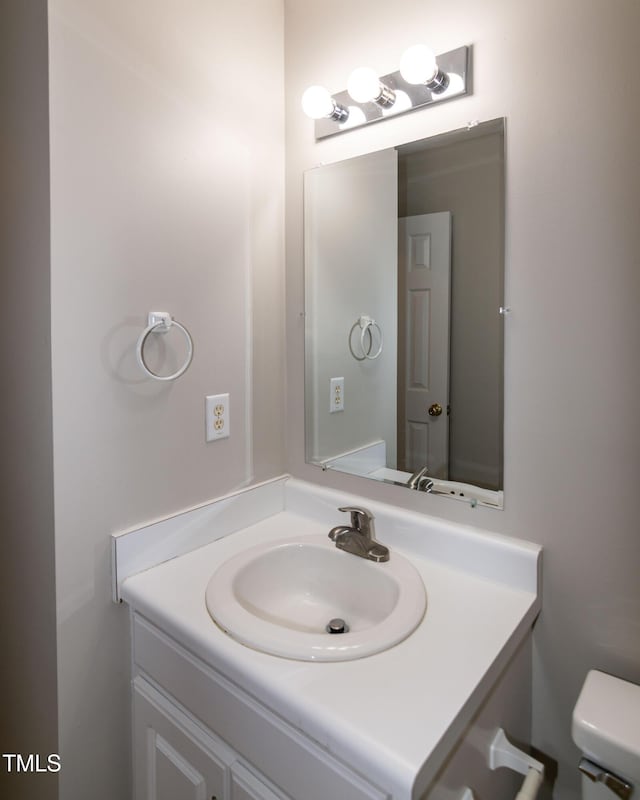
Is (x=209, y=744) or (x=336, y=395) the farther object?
(x=336, y=395)

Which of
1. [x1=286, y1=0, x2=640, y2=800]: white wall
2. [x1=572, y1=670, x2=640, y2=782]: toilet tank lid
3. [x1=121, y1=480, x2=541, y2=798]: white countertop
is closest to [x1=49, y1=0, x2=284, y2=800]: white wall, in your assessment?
[x1=121, y1=480, x2=541, y2=798]: white countertop

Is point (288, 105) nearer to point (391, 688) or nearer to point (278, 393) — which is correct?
point (278, 393)

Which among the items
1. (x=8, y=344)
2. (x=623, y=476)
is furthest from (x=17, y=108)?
(x=623, y=476)

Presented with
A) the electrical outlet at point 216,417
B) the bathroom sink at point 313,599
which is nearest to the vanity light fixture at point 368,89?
the electrical outlet at point 216,417

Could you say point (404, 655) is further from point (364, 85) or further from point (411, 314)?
point (364, 85)

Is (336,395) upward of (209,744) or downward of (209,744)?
upward

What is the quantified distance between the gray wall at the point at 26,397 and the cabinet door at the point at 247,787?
43 cm

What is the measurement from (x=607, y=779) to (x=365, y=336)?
1020 millimetres

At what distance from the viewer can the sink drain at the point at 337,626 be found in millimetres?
1040

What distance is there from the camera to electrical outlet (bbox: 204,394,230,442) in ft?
4.03

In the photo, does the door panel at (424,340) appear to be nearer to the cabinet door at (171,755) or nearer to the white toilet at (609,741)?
the white toilet at (609,741)

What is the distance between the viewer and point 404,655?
81 centimetres

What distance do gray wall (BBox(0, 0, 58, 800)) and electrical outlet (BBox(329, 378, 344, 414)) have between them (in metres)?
0.72

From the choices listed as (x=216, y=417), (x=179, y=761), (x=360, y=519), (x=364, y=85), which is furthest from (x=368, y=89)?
(x=179, y=761)
